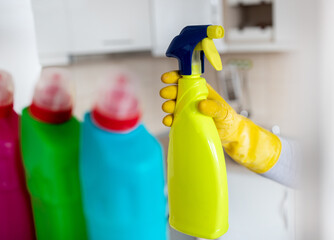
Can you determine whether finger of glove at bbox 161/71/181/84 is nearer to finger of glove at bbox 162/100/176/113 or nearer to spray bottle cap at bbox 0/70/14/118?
finger of glove at bbox 162/100/176/113

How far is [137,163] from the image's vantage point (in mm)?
216

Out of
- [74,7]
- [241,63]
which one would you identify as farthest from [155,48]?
[241,63]

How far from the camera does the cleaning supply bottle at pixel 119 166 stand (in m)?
0.22

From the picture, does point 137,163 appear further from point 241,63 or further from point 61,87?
point 241,63

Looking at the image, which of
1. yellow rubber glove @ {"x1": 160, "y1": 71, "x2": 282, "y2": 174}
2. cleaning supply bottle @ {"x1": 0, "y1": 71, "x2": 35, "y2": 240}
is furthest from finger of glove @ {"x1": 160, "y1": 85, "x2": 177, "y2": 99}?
cleaning supply bottle @ {"x1": 0, "y1": 71, "x2": 35, "y2": 240}

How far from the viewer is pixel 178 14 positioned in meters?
1.45

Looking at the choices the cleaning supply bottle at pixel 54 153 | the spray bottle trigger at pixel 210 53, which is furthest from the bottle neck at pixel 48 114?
the spray bottle trigger at pixel 210 53

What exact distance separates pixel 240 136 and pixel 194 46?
109 millimetres

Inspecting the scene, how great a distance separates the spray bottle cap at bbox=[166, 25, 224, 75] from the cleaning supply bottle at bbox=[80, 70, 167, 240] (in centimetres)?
8

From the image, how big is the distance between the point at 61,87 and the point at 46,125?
0.09 feet

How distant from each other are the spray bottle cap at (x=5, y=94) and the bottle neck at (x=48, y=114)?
4cm

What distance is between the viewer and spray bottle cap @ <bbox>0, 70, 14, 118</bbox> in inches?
10.9

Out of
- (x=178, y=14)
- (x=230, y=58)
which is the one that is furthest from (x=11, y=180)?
(x=230, y=58)

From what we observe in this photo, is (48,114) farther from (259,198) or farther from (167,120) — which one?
(259,198)
